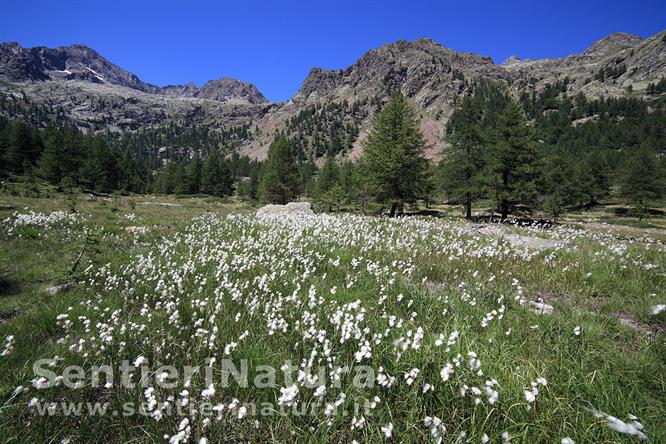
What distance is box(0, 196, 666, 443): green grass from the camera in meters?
2.66

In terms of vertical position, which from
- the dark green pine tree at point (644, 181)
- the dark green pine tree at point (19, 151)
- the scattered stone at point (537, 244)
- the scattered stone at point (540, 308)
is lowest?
the scattered stone at point (540, 308)

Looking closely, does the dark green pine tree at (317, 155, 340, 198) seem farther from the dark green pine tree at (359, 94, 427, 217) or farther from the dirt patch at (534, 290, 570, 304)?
the dirt patch at (534, 290, 570, 304)

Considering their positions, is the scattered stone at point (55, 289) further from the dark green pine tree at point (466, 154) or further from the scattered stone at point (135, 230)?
the dark green pine tree at point (466, 154)

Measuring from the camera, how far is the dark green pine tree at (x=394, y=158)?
87.6ft

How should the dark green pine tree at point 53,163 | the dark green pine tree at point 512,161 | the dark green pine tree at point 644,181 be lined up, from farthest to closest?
the dark green pine tree at point 53,163 < the dark green pine tree at point 644,181 < the dark green pine tree at point 512,161

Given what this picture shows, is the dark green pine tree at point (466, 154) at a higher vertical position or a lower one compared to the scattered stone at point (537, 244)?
higher

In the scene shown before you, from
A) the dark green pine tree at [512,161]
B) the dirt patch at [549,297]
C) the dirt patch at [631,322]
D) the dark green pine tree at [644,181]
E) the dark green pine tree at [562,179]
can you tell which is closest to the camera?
the dirt patch at [631,322]

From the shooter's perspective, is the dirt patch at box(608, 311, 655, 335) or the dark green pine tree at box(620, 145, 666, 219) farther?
the dark green pine tree at box(620, 145, 666, 219)

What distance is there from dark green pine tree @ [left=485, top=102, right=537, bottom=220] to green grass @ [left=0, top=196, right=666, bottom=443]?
24254 mm

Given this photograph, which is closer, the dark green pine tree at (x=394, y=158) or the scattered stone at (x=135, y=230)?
the scattered stone at (x=135, y=230)

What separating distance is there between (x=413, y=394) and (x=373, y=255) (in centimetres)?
585

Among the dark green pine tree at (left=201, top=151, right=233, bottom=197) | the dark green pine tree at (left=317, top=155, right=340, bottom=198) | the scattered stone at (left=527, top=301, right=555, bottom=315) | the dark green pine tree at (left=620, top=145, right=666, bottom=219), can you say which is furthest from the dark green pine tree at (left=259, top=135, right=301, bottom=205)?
the dark green pine tree at (left=620, top=145, right=666, bottom=219)

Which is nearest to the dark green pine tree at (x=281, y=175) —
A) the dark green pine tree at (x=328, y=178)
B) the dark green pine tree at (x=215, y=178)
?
the dark green pine tree at (x=328, y=178)

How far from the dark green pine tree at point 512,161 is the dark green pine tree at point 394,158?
864 cm
